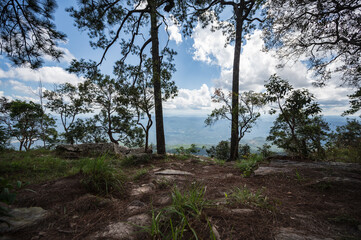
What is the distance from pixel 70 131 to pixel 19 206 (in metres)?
11.7

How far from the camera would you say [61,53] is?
11.6 ft

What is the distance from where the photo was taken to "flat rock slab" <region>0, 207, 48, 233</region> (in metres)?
1.22

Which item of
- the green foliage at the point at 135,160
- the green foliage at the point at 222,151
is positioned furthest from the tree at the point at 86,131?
the green foliage at the point at 222,151

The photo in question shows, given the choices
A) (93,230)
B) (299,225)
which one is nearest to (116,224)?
(93,230)

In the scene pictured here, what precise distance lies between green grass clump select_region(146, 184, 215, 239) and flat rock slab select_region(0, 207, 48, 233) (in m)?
1.23

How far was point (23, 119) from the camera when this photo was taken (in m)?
9.69

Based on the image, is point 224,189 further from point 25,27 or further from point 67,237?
point 25,27

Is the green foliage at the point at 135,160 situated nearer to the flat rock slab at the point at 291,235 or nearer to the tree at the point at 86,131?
the flat rock slab at the point at 291,235

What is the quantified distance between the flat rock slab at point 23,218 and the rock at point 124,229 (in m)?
0.76

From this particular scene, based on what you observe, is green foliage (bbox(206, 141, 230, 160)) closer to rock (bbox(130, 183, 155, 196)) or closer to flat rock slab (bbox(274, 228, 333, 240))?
rock (bbox(130, 183, 155, 196))

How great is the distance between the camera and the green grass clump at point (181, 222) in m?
1.10

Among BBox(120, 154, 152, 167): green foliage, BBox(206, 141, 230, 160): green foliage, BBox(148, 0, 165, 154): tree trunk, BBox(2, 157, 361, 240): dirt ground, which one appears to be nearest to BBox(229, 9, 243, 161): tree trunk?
BBox(206, 141, 230, 160): green foliage

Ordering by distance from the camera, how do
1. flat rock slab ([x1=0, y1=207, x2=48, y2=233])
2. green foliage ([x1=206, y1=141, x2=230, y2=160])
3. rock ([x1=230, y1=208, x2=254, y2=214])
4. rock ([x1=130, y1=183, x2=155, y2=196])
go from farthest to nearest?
green foliage ([x1=206, y1=141, x2=230, y2=160])
rock ([x1=130, y1=183, x2=155, y2=196])
rock ([x1=230, y1=208, x2=254, y2=214])
flat rock slab ([x1=0, y1=207, x2=48, y2=233])

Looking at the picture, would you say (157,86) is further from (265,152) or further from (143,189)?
(265,152)
